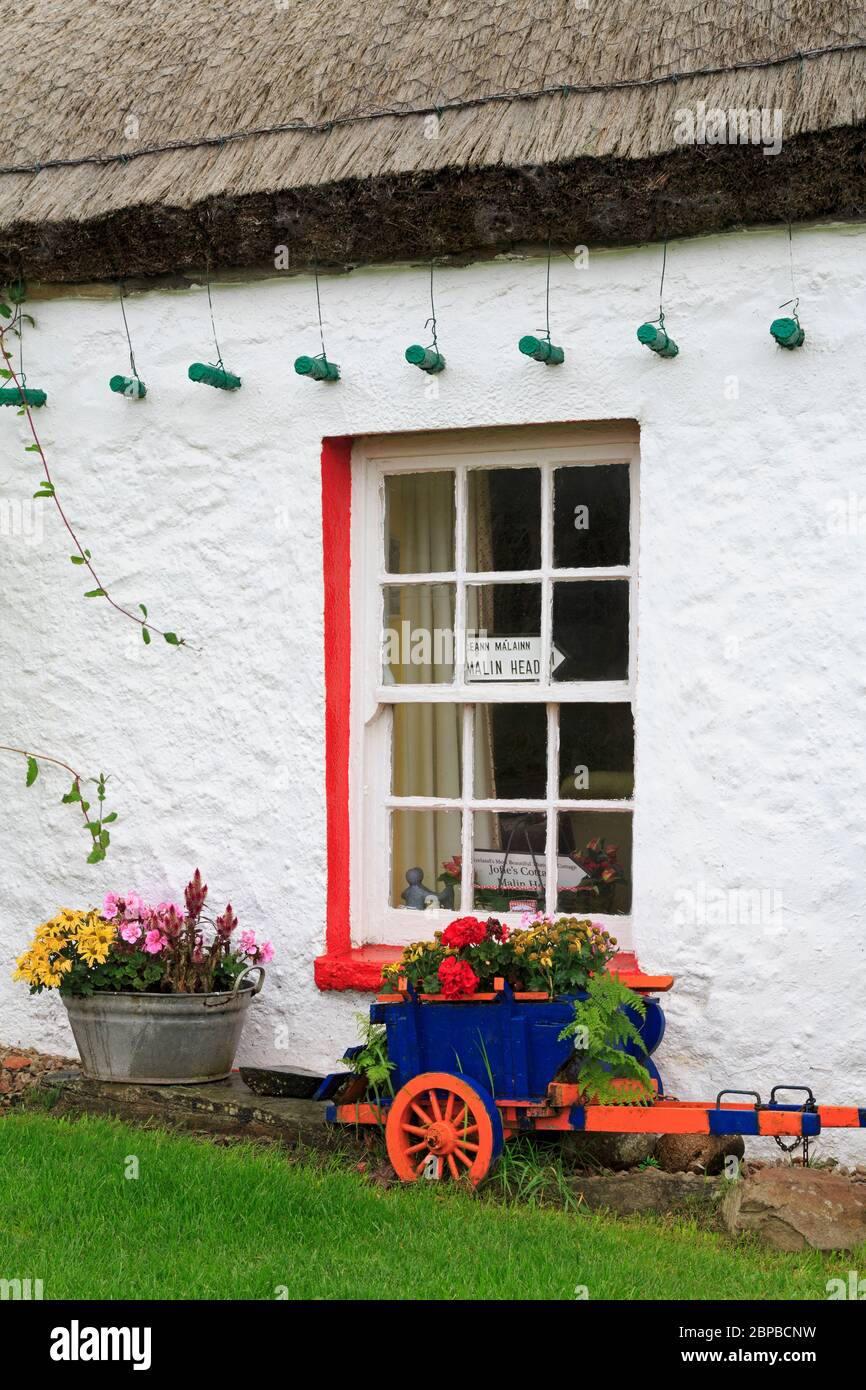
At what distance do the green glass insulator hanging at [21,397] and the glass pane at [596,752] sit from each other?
228 centimetres

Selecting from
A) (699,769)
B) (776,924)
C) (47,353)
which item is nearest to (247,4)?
(47,353)

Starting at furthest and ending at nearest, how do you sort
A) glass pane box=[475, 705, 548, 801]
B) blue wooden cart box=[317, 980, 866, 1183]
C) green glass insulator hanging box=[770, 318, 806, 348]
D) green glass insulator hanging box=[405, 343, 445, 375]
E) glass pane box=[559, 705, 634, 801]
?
glass pane box=[475, 705, 548, 801] → glass pane box=[559, 705, 634, 801] → green glass insulator hanging box=[405, 343, 445, 375] → green glass insulator hanging box=[770, 318, 806, 348] → blue wooden cart box=[317, 980, 866, 1183]

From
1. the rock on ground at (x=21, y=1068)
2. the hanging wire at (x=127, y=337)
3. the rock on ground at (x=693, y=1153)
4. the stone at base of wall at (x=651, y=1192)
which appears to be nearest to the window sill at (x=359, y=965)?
the rock on ground at (x=693, y=1153)

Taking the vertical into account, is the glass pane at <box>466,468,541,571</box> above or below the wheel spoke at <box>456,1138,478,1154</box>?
above

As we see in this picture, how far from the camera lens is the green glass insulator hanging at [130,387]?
5.68 metres

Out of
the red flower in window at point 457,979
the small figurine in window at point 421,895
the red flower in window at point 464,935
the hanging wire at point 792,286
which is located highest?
the hanging wire at point 792,286

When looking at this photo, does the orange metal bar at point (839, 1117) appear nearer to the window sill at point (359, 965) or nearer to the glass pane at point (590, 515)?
the window sill at point (359, 965)

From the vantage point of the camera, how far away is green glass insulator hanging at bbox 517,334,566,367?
5.02 metres

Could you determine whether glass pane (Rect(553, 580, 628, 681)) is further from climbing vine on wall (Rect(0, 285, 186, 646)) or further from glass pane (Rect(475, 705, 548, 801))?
climbing vine on wall (Rect(0, 285, 186, 646))

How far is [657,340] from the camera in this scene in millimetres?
4961

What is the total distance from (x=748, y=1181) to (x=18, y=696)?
127 inches

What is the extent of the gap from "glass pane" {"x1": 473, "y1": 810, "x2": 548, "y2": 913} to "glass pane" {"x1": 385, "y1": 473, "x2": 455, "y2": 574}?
3.05 feet

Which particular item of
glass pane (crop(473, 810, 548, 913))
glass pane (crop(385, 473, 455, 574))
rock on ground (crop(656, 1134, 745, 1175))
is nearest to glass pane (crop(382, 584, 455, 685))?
glass pane (crop(385, 473, 455, 574))

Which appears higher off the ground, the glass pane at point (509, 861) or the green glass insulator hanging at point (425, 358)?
the green glass insulator hanging at point (425, 358)
